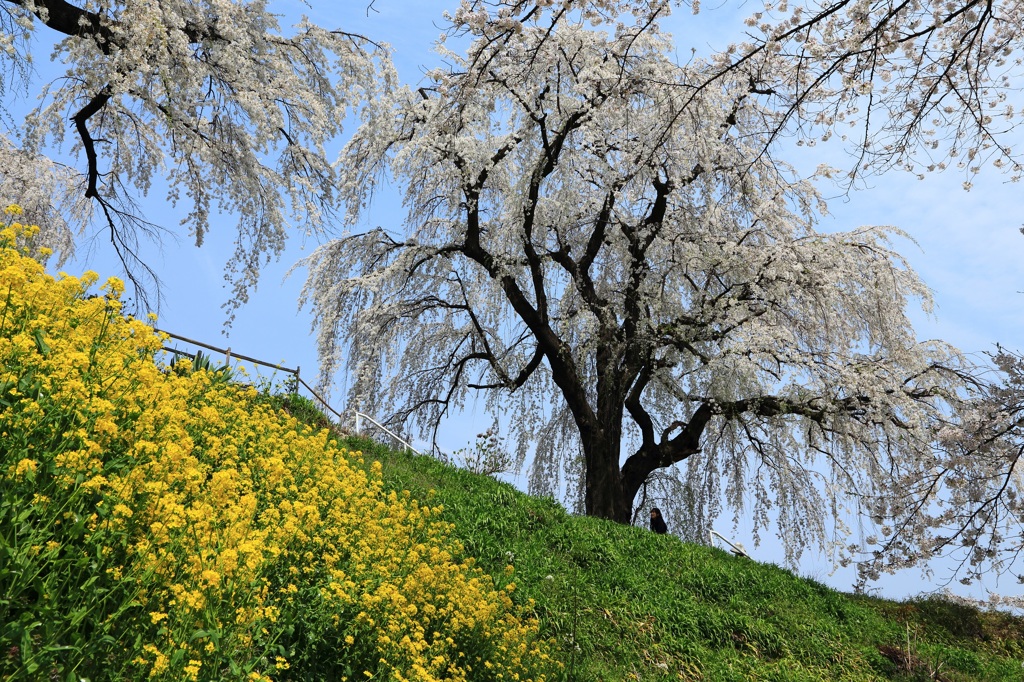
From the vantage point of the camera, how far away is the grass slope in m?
7.88

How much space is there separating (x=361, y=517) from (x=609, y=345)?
8.04 m

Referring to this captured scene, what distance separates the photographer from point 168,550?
3.90m

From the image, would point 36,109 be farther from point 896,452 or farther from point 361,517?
point 896,452

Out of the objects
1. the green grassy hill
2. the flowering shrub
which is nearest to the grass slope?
the green grassy hill

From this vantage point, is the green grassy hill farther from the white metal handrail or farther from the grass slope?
the white metal handrail

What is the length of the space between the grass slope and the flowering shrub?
104cm

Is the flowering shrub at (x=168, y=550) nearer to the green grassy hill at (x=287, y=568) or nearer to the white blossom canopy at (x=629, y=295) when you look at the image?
the green grassy hill at (x=287, y=568)

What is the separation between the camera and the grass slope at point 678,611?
7883 millimetres

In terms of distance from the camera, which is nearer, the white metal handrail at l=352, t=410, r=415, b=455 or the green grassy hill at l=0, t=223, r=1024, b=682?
the green grassy hill at l=0, t=223, r=1024, b=682

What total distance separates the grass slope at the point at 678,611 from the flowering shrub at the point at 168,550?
3.41ft

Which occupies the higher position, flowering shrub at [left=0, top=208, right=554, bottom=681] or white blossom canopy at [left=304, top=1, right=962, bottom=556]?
white blossom canopy at [left=304, top=1, right=962, bottom=556]

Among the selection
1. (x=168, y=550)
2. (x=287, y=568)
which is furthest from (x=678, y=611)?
(x=168, y=550)

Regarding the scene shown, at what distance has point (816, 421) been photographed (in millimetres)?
13547

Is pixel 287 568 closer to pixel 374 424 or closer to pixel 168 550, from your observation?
pixel 168 550
